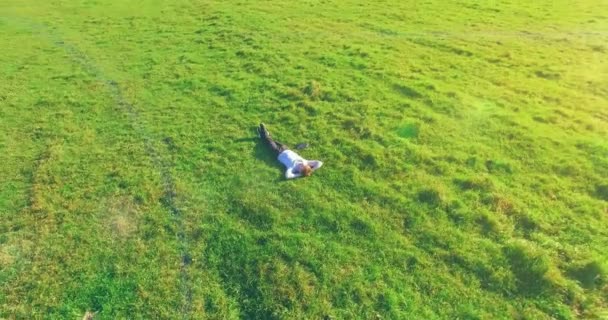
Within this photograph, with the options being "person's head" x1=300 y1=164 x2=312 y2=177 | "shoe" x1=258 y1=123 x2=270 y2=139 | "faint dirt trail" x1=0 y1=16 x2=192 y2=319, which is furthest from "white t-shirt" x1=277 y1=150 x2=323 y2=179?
"faint dirt trail" x1=0 y1=16 x2=192 y2=319

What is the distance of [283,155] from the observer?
40.8 ft

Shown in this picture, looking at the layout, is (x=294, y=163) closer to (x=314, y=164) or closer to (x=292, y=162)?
(x=292, y=162)

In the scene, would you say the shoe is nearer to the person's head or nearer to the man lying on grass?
the man lying on grass

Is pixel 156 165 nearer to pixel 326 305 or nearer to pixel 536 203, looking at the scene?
pixel 326 305

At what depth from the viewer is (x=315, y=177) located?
11.9 metres

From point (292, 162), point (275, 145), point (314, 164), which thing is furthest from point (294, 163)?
point (275, 145)

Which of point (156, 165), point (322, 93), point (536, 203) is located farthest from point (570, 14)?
point (156, 165)

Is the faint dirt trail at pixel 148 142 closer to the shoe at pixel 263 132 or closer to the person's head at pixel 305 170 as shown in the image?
the shoe at pixel 263 132

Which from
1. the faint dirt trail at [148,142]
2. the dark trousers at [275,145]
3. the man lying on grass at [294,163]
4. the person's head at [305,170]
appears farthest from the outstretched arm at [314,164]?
the faint dirt trail at [148,142]

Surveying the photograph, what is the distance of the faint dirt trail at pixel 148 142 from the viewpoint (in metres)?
9.55

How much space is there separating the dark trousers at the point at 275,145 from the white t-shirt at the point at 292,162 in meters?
0.33

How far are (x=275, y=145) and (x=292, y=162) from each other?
1125 millimetres

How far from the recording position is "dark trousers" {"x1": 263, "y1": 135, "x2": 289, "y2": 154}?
12.9m

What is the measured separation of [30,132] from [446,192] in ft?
38.3
